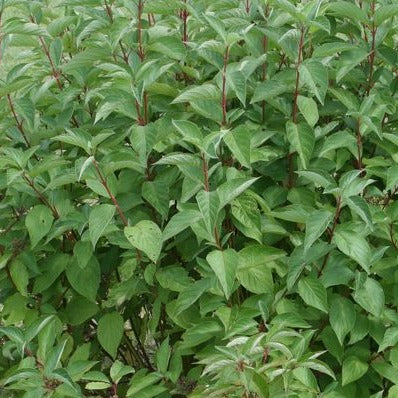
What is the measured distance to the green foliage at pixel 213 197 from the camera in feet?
7.35

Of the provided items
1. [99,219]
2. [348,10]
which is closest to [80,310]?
[99,219]

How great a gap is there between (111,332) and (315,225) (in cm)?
83

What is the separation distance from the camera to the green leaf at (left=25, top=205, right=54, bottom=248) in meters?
2.49

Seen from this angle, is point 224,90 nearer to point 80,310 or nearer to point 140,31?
point 140,31

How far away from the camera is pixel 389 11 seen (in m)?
2.35

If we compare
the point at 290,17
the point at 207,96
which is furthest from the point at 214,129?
the point at 290,17

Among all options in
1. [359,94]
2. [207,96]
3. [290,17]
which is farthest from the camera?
[359,94]

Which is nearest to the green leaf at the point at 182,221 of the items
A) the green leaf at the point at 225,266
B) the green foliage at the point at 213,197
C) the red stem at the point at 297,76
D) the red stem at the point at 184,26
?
the green foliage at the point at 213,197

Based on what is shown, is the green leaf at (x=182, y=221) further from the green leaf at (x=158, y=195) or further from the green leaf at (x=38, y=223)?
the green leaf at (x=38, y=223)

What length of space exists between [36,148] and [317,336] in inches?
38.4

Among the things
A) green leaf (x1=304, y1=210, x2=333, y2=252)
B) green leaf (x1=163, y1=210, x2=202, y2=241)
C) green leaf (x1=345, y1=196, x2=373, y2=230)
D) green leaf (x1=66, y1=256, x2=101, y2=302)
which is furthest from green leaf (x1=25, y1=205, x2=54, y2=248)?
green leaf (x1=345, y1=196, x2=373, y2=230)

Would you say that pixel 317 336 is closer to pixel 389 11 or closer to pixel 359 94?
pixel 359 94

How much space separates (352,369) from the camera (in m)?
2.40

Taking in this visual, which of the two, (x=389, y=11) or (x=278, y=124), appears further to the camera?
(x=278, y=124)
